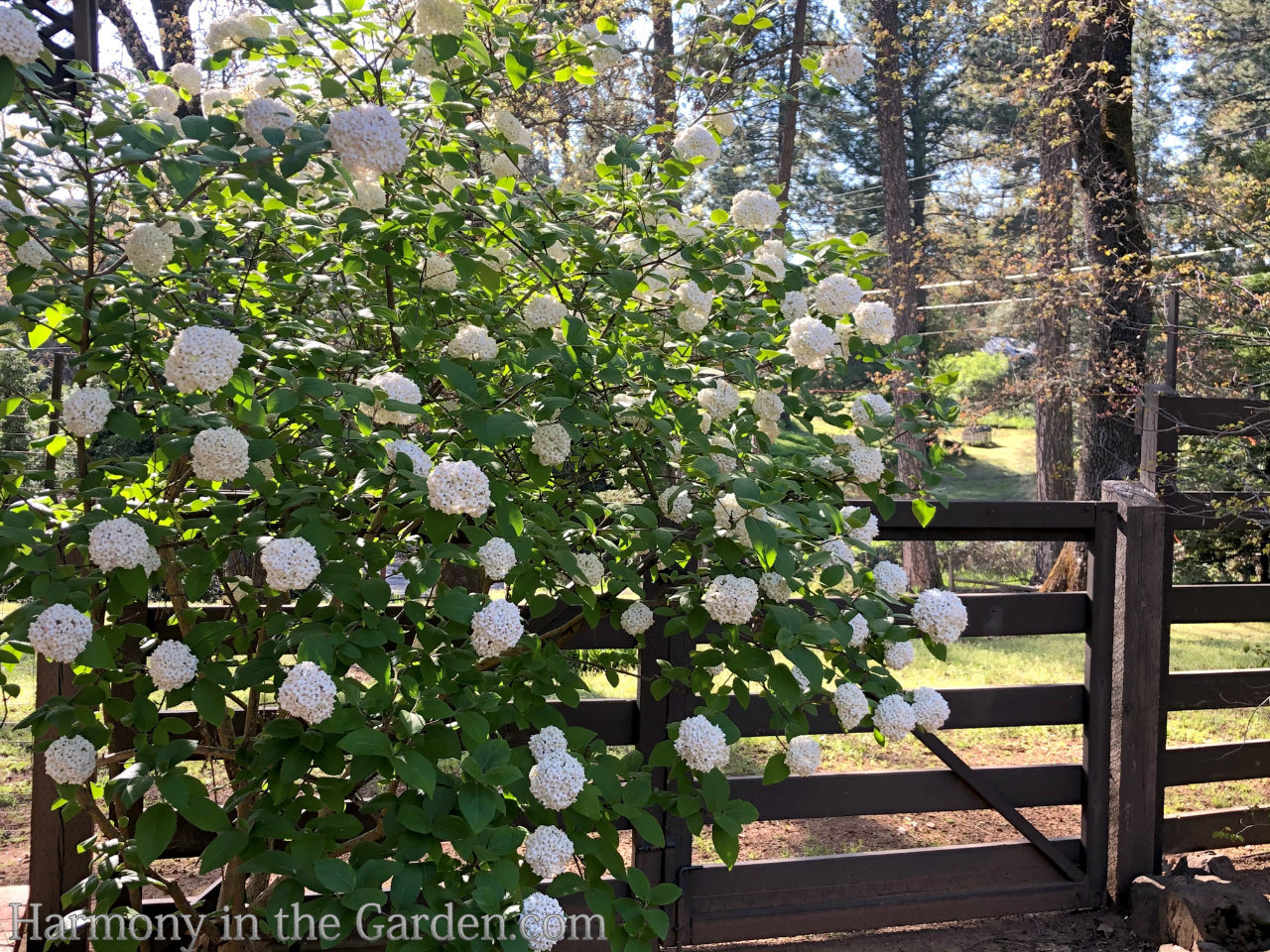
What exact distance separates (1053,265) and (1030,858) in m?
7.79

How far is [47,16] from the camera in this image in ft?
13.3

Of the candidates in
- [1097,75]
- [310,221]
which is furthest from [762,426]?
[1097,75]

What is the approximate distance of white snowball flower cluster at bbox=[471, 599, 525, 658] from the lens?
159cm

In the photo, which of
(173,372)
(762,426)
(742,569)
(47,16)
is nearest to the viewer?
(173,372)

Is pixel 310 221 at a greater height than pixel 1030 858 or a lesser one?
greater

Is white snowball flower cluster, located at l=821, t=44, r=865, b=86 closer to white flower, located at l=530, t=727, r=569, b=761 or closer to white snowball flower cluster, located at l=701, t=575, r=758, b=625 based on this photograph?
white snowball flower cluster, located at l=701, t=575, r=758, b=625

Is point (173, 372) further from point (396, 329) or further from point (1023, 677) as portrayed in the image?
point (1023, 677)

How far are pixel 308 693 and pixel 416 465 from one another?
418 millimetres

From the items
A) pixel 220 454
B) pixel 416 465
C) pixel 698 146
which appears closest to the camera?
pixel 220 454

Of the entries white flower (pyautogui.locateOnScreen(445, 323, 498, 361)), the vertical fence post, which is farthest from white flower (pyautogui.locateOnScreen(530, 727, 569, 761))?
the vertical fence post

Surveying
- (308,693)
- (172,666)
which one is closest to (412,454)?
(308,693)

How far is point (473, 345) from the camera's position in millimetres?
1864

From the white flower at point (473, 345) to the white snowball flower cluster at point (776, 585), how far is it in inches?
27.6

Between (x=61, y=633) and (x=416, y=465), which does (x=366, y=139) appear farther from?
(x=61, y=633)
